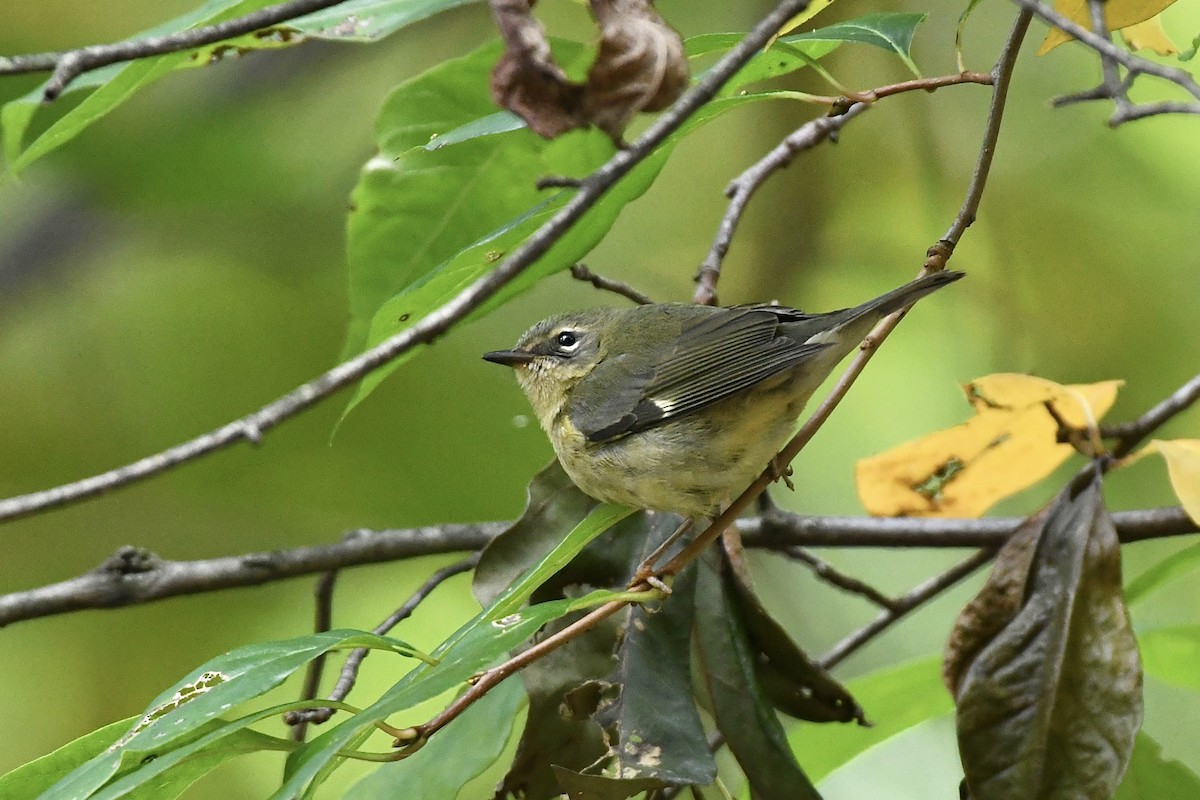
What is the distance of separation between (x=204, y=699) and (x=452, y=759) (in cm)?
68

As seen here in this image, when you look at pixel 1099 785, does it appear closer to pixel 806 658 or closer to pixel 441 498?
pixel 806 658

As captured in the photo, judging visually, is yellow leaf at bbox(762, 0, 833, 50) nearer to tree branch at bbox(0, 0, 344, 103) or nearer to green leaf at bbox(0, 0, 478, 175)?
green leaf at bbox(0, 0, 478, 175)

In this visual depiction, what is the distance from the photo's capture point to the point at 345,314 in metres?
4.42

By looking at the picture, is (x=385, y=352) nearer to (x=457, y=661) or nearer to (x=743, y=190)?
(x=457, y=661)

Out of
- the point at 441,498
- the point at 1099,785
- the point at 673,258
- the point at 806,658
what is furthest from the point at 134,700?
the point at 1099,785

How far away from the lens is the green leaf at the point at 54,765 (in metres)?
1.70

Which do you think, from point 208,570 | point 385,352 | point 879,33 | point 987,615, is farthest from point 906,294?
point 208,570

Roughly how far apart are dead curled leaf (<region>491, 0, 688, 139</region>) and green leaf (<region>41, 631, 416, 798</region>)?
757 millimetres

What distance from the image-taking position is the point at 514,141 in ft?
8.05

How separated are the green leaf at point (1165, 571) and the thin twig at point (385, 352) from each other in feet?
4.81

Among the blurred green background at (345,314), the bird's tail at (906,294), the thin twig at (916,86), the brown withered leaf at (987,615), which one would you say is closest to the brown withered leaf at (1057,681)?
the brown withered leaf at (987,615)

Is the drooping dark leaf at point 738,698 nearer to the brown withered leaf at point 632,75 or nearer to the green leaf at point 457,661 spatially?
the green leaf at point 457,661

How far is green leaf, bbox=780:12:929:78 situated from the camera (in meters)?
2.10

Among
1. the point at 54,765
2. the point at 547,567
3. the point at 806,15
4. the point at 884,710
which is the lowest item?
the point at 884,710
